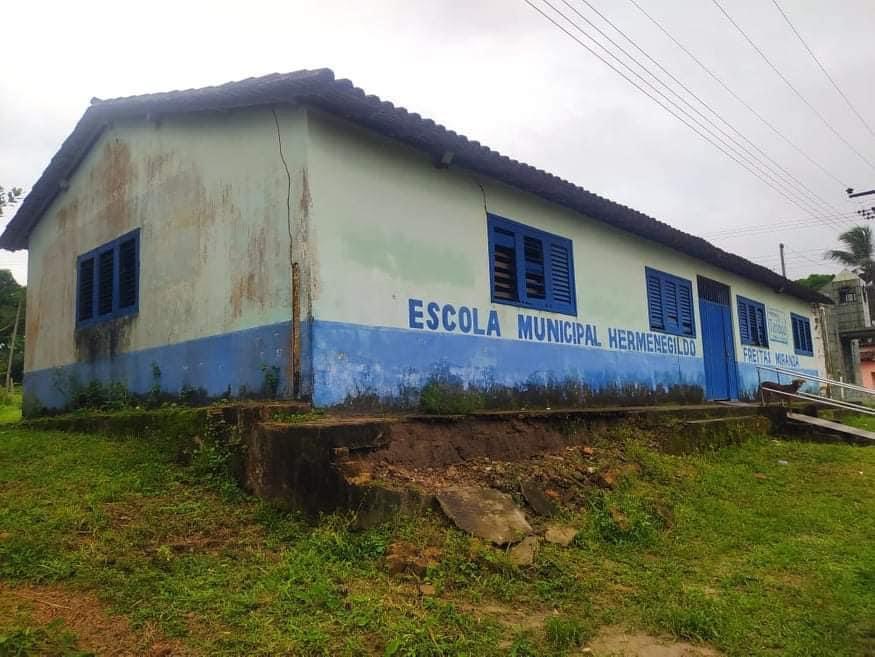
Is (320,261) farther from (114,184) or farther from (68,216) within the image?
(68,216)

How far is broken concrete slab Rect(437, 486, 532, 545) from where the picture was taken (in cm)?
472

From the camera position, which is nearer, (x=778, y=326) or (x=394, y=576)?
(x=394, y=576)

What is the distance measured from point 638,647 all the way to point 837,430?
8.51 metres

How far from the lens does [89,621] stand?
3514 mm

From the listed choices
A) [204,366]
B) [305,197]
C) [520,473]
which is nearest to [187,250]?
[204,366]

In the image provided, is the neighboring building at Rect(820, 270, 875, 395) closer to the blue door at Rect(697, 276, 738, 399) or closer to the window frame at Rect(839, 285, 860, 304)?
the window frame at Rect(839, 285, 860, 304)

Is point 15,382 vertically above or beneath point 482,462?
above

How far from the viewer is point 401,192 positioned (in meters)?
7.05

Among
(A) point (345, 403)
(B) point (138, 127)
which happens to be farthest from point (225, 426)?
(B) point (138, 127)

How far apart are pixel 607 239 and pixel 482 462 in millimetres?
5314

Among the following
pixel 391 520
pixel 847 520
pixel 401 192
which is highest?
pixel 401 192

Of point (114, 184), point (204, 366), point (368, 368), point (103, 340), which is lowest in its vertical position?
point (368, 368)

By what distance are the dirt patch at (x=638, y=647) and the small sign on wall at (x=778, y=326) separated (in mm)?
13537

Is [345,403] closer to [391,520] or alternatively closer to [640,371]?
[391,520]
